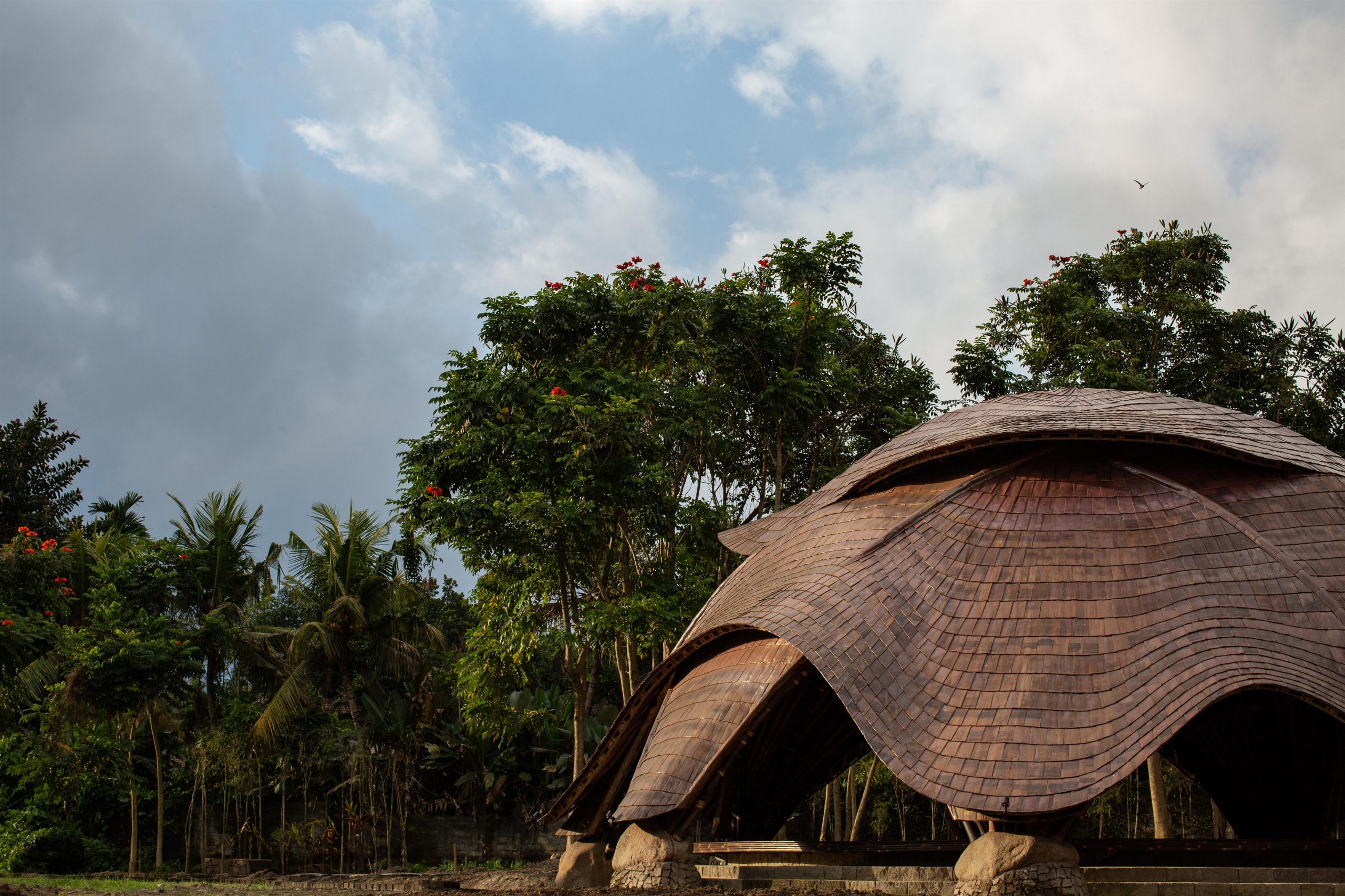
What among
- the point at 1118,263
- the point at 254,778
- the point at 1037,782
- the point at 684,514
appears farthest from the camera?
the point at 254,778

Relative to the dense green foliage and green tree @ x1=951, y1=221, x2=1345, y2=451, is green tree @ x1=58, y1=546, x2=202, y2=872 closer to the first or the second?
the dense green foliage

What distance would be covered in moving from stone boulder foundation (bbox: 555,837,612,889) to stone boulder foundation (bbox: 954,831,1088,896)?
207 inches

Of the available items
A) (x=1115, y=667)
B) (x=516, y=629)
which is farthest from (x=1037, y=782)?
(x=516, y=629)

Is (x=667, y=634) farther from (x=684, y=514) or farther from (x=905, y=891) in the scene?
(x=905, y=891)

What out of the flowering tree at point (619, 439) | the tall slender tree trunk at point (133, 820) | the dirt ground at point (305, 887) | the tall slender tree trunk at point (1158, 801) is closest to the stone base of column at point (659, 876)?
the dirt ground at point (305, 887)

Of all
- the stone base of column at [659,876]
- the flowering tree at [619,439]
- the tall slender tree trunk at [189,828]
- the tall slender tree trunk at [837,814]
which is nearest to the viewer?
the stone base of column at [659,876]

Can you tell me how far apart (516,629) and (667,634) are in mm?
2847

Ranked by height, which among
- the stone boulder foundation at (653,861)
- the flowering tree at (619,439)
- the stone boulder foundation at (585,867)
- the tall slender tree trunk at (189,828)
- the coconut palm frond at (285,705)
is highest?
the flowering tree at (619,439)

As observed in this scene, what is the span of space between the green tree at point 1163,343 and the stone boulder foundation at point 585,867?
13.3 meters

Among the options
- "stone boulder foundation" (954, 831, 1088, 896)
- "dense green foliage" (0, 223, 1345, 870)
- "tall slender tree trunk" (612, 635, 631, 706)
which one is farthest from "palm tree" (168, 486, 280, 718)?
"stone boulder foundation" (954, 831, 1088, 896)

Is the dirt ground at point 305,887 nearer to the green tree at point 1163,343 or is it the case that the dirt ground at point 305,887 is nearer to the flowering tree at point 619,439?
the flowering tree at point 619,439

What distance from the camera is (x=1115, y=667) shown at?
10852 millimetres

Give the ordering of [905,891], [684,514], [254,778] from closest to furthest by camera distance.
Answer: [905,891] < [684,514] < [254,778]

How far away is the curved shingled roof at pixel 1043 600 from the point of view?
34.4 ft
